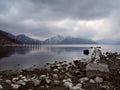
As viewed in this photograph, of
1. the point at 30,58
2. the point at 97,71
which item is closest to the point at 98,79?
the point at 97,71

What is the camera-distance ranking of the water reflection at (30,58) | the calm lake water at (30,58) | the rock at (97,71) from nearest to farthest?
the rock at (97,71), the calm lake water at (30,58), the water reflection at (30,58)

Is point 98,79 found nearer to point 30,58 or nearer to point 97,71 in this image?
point 97,71

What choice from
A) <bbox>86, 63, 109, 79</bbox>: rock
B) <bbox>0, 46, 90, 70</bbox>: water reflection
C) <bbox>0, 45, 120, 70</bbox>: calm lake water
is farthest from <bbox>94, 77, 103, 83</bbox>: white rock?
<bbox>0, 46, 90, 70</bbox>: water reflection

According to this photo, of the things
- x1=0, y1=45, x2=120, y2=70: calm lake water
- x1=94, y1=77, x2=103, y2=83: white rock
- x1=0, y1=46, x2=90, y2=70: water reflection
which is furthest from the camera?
x1=0, y1=46, x2=90, y2=70: water reflection

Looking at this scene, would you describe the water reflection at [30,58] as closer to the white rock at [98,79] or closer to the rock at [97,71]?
the rock at [97,71]

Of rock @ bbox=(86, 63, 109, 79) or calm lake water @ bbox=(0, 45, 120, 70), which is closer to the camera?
rock @ bbox=(86, 63, 109, 79)

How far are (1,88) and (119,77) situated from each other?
6939mm

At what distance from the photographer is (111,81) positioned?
11133 millimetres

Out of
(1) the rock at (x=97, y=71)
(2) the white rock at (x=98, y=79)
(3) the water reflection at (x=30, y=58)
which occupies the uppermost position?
(1) the rock at (x=97, y=71)

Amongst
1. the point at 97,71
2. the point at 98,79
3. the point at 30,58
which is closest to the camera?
the point at 98,79

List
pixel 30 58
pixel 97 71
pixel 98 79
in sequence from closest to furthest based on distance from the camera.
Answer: pixel 98 79
pixel 97 71
pixel 30 58

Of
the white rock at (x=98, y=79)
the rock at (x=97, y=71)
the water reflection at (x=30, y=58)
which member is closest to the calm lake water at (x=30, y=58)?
the water reflection at (x=30, y=58)

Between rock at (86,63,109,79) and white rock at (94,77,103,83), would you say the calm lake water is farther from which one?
white rock at (94,77,103,83)

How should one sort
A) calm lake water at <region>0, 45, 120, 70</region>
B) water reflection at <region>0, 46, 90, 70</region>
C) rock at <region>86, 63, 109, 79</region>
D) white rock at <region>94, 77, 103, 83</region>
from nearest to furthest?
white rock at <region>94, 77, 103, 83</region>, rock at <region>86, 63, 109, 79</region>, calm lake water at <region>0, 45, 120, 70</region>, water reflection at <region>0, 46, 90, 70</region>
